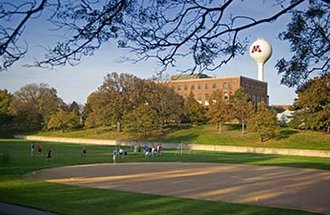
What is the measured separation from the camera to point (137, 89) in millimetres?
90750

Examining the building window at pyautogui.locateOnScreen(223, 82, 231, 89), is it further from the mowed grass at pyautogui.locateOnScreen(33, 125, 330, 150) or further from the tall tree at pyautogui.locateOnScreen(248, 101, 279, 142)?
the tall tree at pyautogui.locateOnScreen(248, 101, 279, 142)

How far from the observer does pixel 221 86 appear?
4286 inches

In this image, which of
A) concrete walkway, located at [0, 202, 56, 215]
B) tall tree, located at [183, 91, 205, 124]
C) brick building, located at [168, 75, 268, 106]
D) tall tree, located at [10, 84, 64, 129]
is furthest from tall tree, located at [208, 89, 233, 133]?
concrete walkway, located at [0, 202, 56, 215]

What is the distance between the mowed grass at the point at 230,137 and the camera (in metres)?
66.2

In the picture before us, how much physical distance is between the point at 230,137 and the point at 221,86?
35905mm

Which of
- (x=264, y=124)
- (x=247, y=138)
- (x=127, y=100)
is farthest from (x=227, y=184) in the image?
→ (x=127, y=100)

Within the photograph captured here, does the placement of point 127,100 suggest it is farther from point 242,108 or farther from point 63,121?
point 242,108

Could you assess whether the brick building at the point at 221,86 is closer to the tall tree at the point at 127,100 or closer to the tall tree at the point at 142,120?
the tall tree at the point at 127,100

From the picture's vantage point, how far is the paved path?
65.6 feet

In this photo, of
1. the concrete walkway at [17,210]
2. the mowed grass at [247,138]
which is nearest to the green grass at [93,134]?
the mowed grass at [247,138]

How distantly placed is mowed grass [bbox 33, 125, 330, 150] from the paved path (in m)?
32.8

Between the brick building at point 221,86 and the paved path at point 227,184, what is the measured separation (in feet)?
241

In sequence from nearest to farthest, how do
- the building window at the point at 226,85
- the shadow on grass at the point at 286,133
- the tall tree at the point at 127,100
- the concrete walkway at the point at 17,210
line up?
the concrete walkway at the point at 17,210
the shadow on grass at the point at 286,133
the tall tree at the point at 127,100
the building window at the point at 226,85

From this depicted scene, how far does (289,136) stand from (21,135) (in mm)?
57729
